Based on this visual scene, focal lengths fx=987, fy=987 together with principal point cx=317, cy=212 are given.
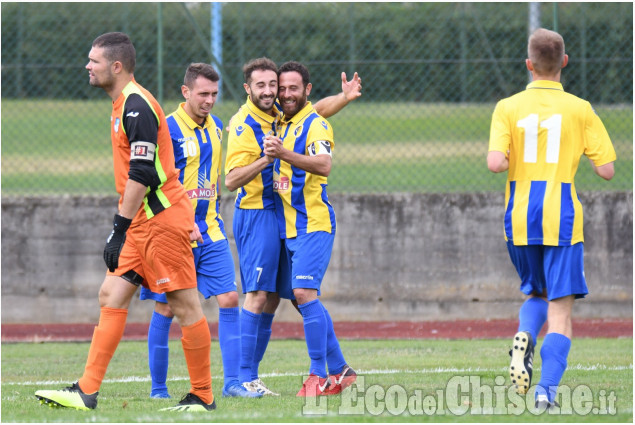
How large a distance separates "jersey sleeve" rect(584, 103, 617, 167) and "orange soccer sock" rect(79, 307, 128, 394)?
2.90 metres

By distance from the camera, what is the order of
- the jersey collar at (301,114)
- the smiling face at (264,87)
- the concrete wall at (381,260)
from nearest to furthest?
the smiling face at (264,87) → the jersey collar at (301,114) → the concrete wall at (381,260)

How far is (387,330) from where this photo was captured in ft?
36.7

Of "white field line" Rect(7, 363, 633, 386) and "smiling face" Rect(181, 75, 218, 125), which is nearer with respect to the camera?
"smiling face" Rect(181, 75, 218, 125)

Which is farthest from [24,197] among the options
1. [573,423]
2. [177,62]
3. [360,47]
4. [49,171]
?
[573,423]

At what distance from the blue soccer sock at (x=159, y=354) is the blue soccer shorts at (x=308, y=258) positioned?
0.93 metres

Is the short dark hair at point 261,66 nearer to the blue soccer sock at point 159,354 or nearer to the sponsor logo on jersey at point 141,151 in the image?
the sponsor logo on jersey at point 141,151

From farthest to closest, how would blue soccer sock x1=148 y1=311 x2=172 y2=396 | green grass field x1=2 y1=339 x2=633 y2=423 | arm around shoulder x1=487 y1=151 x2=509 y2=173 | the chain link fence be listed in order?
the chain link fence
blue soccer sock x1=148 y1=311 x2=172 y2=396
arm around shoulder x1=487 y1=151 x2=509 y2=173
green grass field x1=2 y1=339 x2=633 y2=423

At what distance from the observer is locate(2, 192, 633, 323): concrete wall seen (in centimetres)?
1166

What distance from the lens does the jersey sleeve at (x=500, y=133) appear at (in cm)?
573

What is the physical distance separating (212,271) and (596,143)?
2.67 meters

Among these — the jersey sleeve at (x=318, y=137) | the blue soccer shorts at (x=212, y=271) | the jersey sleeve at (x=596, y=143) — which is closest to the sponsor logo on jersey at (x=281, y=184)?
the jersey sleeve at (x=318, y=137)

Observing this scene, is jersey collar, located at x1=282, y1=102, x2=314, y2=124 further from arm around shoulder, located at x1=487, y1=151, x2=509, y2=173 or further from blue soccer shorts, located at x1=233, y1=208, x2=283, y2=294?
arm around shoulder, located at x1=487, y1=151, x2=509, y2=173

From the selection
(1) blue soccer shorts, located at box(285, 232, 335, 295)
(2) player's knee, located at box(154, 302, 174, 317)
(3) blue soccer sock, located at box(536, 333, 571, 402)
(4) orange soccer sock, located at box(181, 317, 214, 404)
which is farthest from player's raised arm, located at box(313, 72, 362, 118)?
(3) blue soccer sock, located at box(536, 333, 571, 402)

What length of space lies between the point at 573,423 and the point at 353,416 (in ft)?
3.88
